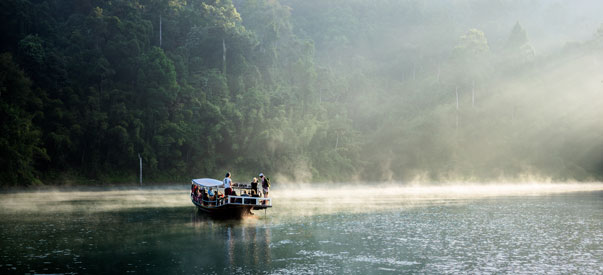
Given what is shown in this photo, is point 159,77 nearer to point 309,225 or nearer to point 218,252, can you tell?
point 309,225

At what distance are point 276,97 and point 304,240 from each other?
70.0 metres

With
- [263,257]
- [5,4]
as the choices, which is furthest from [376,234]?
[5,4]

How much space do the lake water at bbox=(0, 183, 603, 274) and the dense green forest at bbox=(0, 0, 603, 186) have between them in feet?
92.5

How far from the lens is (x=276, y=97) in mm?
96250

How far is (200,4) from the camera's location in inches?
4077

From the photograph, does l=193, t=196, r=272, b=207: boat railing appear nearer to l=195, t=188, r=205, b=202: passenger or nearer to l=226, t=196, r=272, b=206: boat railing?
l=226, t=196, r=272, b=206: boat railing

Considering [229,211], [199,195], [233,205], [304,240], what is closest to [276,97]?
[199,195]

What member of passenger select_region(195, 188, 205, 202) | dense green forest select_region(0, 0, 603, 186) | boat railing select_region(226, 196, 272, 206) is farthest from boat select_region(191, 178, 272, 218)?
dense green forest select_region(0, 0, 603, 186)

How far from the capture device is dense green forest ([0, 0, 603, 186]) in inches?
2849

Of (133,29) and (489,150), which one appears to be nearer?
(133,29)

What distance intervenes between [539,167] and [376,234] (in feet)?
257

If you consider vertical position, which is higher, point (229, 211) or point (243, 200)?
point (243, 200)

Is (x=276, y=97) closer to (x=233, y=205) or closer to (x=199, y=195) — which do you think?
(x=199, y=195)

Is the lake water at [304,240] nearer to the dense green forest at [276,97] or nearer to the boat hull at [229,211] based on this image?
the boat hull at [229,211]
